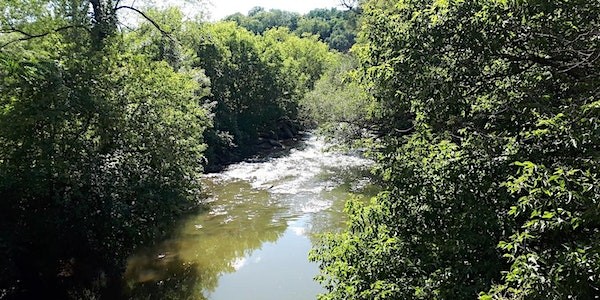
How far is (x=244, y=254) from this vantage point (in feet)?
48.3

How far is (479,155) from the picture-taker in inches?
243

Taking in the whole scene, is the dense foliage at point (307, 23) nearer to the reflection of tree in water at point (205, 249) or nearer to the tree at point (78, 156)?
the reflection of tree in water at point (205, 249)

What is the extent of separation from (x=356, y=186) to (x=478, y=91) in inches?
574

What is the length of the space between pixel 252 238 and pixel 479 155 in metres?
11.0

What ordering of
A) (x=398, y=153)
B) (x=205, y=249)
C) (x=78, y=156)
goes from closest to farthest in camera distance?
(x=398, y=153) → (x=78, y=156) → (x=205, y=249)

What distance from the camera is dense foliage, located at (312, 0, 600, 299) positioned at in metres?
4.61

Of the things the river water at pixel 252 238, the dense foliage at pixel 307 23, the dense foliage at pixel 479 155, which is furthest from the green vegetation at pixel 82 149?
the dense foliage at pixel 307 23

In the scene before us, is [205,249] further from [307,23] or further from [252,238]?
[307,23]

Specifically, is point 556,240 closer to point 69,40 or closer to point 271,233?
point 69,40

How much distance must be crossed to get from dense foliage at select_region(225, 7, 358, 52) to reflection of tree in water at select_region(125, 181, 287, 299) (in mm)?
81357

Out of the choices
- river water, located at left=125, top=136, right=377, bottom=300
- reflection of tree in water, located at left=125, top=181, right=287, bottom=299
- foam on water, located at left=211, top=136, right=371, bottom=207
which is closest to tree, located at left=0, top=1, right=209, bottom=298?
reflection of tree in water, located at left=125, top=181, right=287, bottom=299

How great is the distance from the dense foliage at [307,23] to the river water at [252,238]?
252 ft

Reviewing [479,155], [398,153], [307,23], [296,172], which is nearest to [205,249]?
[398,153]

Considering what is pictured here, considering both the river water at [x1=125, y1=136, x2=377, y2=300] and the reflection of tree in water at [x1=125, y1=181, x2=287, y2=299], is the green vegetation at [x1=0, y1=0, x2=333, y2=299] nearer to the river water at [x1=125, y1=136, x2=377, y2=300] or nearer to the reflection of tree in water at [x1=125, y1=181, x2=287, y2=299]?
the reflection of tree in water at [x1=125, y1=181, x2=287, y2=299]
